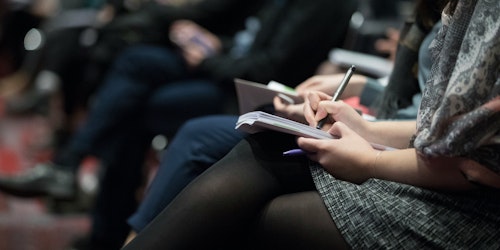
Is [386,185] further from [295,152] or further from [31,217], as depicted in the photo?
[31,217]

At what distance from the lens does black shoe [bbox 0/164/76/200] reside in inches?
113

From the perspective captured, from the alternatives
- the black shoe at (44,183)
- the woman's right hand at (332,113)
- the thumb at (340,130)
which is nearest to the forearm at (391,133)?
the woman's right hand at (332,113)

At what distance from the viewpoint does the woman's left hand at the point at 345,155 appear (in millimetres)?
1213

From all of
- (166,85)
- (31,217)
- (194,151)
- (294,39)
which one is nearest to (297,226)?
(194,151)

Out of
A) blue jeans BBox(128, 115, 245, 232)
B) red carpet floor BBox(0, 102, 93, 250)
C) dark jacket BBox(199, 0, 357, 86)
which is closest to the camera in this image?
blue jeans BBox(128, 115, 245, 232)

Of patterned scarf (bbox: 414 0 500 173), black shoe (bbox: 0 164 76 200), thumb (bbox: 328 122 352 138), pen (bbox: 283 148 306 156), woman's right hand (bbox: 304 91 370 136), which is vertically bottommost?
black shoe (bbox: 0 164 76 200)

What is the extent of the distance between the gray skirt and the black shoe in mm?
1870

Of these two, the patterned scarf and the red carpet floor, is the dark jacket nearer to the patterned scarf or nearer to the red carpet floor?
the red carpet floor

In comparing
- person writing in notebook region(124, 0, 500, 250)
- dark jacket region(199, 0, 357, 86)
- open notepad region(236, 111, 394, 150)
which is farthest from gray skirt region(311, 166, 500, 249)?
dark jacket region(199, 0, 357, 86)

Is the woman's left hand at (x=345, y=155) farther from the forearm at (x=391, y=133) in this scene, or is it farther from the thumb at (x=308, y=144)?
the forearm at (x=391, y=133)

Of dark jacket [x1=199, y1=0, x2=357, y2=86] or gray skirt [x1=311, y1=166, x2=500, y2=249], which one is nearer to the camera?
gray skirt [x1=311, y1=166, x2=500, y2=249]

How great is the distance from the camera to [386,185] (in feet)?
3.91

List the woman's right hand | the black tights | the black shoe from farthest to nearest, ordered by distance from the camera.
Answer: the black shoe, the woman's right hand, the black tights

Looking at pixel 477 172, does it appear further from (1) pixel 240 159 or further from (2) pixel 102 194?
(2) pixel 102 194
